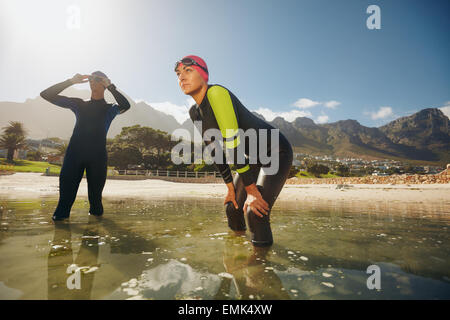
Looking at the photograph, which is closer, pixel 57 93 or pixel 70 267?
pixel 70 267

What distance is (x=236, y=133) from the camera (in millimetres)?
2547

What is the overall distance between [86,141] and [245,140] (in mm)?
3348

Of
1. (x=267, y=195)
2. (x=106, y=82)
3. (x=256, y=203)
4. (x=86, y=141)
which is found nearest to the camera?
(x=256, y=203)

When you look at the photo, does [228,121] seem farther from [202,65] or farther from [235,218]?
[235,218]

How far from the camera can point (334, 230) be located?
3689mm

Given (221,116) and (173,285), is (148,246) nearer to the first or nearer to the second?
(173,285)

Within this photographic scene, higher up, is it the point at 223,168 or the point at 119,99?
the point at 119,99

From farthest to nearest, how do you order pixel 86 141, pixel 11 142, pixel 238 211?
pixel 11 142 → pixel 86 141 → pixel 238 211

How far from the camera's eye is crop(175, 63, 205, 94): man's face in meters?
2.77

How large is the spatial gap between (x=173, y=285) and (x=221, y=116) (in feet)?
6.01

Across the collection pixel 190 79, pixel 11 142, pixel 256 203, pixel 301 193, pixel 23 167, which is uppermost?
pixel 11 142

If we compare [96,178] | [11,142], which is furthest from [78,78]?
[11,142]

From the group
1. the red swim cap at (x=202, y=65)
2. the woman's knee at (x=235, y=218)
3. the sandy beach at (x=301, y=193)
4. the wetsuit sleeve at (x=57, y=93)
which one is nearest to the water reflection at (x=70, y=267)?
the woman's knee at (x=235, y=218)
